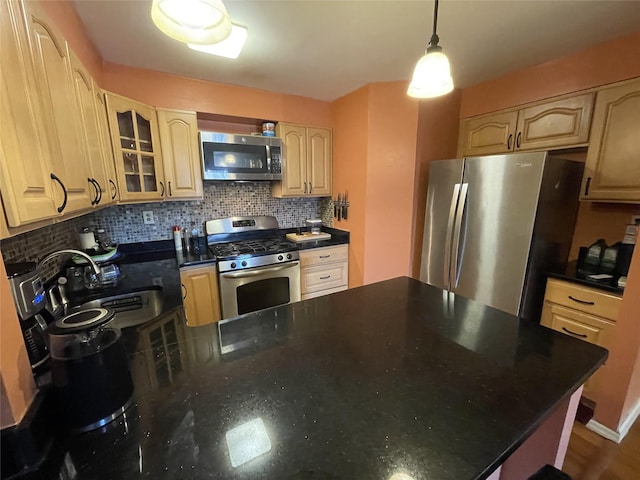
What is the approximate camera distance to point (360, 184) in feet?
8.52

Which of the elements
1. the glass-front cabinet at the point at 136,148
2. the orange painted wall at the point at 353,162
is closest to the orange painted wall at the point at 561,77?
the orange painted wall at the point at 353,162

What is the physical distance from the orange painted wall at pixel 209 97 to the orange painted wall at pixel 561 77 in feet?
4.77

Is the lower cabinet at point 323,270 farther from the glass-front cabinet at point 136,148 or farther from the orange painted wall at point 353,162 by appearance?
the glass-front cabinet at point 136,148

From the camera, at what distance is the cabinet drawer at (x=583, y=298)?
63.1 inches

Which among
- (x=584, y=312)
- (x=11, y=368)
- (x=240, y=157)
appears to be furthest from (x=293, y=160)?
(x=584, y=312)

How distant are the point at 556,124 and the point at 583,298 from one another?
126 cm

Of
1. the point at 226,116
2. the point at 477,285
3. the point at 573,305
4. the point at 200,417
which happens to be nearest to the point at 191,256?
the point at 226,116

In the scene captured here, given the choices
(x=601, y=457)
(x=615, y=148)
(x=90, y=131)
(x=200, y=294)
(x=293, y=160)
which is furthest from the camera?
(x=293, y=160)

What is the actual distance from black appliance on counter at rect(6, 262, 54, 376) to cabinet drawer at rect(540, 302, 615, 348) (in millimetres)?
2536

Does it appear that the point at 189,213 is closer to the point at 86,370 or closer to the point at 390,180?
the point at 390,180

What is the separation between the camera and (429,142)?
2.47m

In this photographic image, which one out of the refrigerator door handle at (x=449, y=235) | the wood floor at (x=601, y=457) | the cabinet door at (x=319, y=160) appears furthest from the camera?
the cabinet door at (x=319, y=160)

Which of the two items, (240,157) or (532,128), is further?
(240,157)

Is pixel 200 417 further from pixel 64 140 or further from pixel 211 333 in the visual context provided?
pixel 64 140
